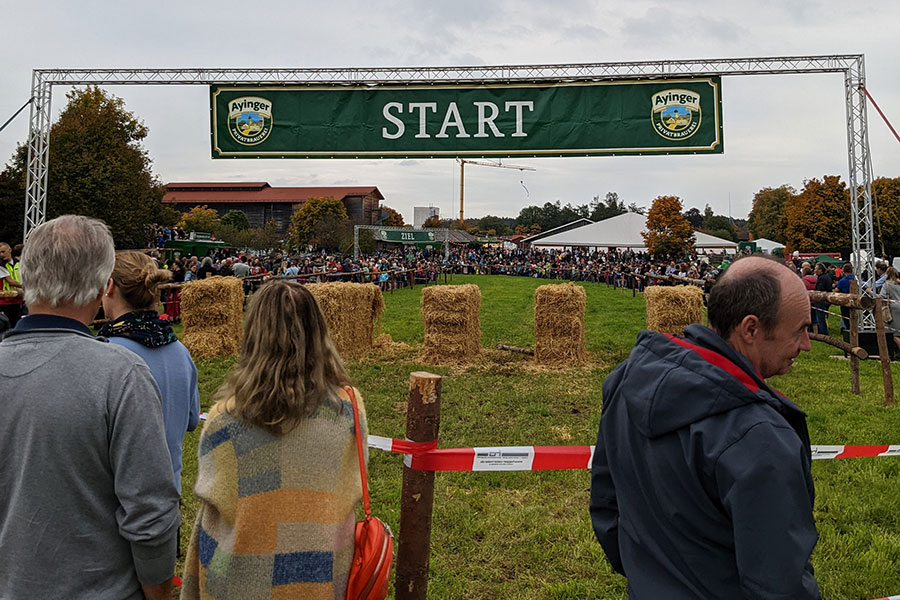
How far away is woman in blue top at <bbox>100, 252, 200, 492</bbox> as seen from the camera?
2.82 meters

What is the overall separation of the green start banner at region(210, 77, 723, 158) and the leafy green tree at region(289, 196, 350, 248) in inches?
2190

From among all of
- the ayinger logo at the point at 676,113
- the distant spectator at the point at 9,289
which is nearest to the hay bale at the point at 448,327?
the ayinger logo at the point at 676,113

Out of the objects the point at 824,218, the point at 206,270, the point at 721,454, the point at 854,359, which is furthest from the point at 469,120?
the point at 824,218

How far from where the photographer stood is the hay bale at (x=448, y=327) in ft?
36.1

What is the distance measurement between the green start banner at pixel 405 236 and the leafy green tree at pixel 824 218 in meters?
35.0

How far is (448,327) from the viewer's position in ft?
36.3

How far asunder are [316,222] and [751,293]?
2769 inches

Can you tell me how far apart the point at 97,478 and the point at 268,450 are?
0.48 meters

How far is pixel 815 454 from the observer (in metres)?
3.79

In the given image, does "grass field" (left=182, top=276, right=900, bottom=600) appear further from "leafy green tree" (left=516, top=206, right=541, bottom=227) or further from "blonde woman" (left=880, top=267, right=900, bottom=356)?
"leafy green tree" (left=516, top=206, right=541, bottom=227)

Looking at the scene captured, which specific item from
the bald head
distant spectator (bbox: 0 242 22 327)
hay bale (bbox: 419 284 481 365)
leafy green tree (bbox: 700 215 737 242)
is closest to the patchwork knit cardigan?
the bald head

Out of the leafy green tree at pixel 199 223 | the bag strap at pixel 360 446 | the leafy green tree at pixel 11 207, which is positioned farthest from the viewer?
the leafy green tree at pixel 199 223

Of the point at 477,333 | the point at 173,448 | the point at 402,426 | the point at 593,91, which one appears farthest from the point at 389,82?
the point at 173,448

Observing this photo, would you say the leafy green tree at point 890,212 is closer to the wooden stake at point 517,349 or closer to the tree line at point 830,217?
the tree line at point 830,217
